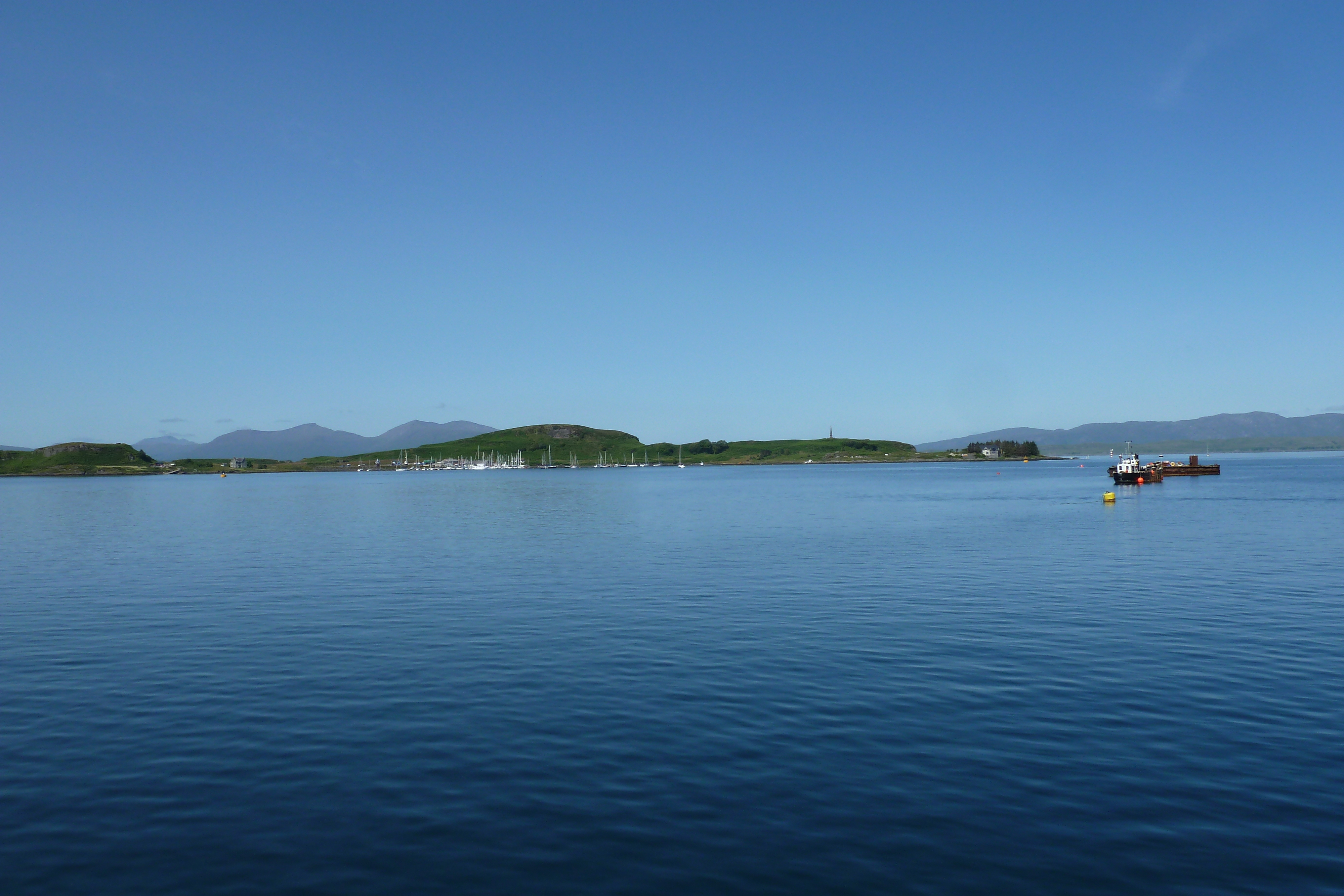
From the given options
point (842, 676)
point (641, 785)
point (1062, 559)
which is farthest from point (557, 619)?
point (1062, 559)

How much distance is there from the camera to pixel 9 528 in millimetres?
103812

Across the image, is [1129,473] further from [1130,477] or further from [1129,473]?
[1130,477]

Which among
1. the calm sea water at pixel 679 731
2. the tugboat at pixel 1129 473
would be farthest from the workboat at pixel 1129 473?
the calm sea water at pixel 679 731

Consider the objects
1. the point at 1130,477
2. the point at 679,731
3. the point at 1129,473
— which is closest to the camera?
the point at 679,731

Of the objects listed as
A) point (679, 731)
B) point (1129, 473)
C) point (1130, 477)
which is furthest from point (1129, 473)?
point (679, 731)

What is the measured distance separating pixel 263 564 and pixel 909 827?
60363 mm

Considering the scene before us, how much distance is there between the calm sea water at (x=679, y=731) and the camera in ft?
52.5

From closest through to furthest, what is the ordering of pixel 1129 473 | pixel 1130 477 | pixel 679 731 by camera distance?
pixel 679 731 < pixel 1130 477 < pixel 1129 473

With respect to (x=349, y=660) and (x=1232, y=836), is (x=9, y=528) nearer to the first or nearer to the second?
(x=349, y=660)

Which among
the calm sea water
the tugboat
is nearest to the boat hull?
the tugboat

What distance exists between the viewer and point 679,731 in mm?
23875

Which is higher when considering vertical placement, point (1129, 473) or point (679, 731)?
point (1129, 473)

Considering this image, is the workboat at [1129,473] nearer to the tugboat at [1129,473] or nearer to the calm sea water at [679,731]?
the tugboat at [1129,473]

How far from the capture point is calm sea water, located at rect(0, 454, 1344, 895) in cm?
1600
